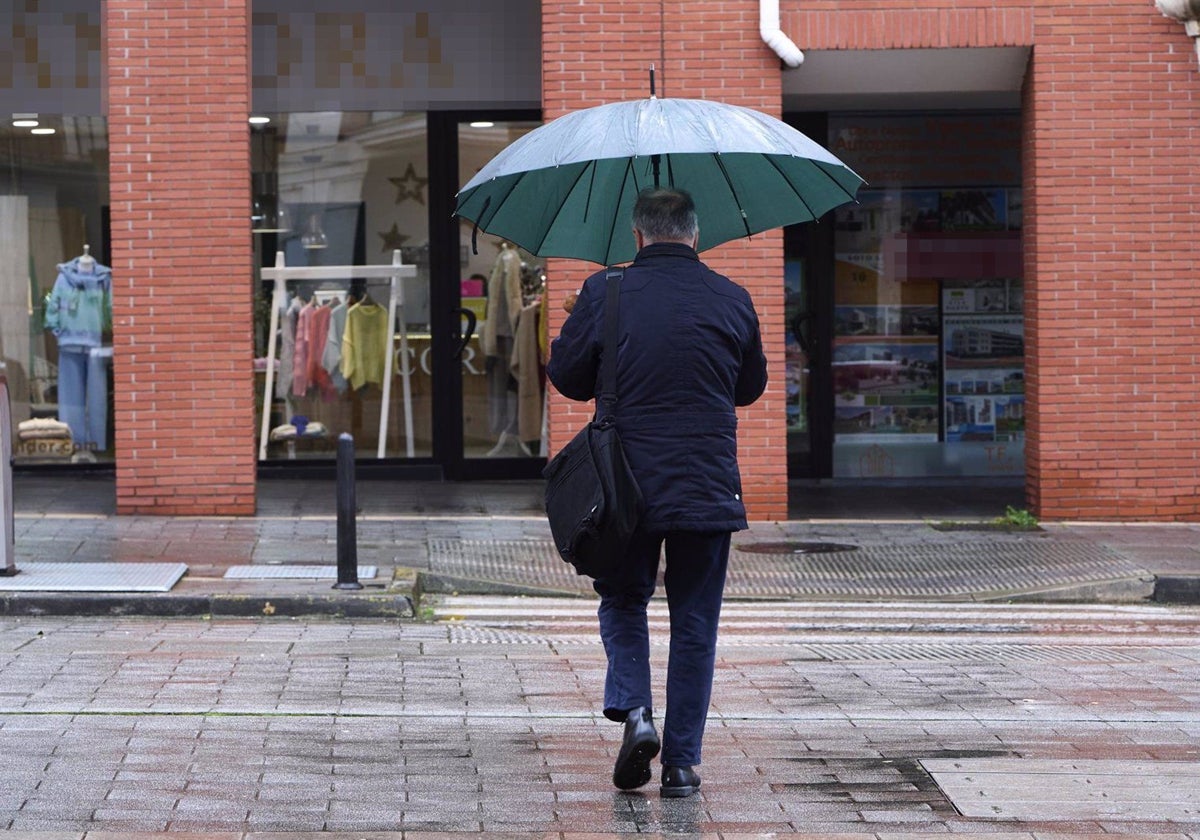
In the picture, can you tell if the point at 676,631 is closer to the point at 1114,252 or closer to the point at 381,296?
the point at 1114,252

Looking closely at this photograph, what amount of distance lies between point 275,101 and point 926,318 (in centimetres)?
604

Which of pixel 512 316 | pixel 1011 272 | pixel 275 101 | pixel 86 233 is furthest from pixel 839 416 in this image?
pixel 86 233

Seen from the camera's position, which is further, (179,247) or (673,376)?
(179,247)

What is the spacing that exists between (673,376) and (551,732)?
1804mm

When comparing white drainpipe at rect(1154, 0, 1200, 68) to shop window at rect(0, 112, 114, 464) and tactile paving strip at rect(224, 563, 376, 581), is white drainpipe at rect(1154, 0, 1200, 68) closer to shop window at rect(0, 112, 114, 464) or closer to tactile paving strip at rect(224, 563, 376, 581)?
tactile paving strip at rect(224, 563, 376, 581)

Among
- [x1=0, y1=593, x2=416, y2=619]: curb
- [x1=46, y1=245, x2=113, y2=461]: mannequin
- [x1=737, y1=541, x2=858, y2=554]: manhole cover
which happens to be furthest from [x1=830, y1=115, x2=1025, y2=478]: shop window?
[x1=0, y1=593, x2=416, y2=619]: curb

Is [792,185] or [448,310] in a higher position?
[792,185]

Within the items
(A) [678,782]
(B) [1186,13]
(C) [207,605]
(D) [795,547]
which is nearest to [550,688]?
(A) [678,782]

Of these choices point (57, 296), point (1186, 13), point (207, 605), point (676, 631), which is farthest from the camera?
point (57, 296)

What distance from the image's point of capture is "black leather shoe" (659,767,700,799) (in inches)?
218

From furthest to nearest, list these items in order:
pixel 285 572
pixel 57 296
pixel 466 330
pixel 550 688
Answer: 1. pixel 466 330
2. pixel 57 296
3. pixel 285 572
4. pixel 550 688

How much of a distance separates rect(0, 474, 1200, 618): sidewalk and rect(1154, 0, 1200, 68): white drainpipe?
11.7 feet

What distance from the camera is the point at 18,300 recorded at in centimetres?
1535

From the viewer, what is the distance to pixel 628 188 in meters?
6.43
